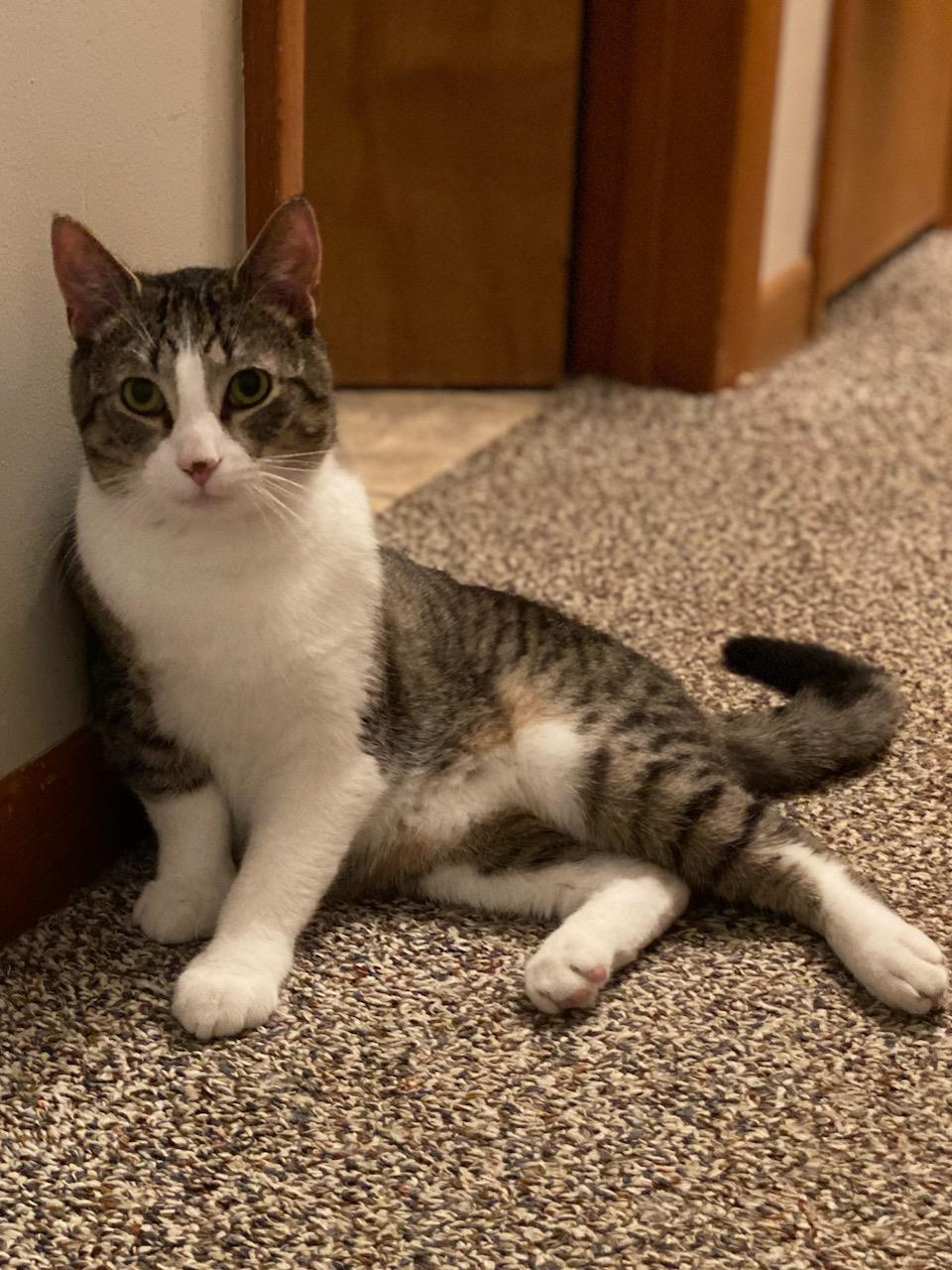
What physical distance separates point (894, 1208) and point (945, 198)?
4.59 meters

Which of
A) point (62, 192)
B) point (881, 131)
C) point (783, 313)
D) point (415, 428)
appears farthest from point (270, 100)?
point (881, 131)

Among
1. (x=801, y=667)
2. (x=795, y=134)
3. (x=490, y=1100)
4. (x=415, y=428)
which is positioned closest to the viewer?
(x=490, y=1100)

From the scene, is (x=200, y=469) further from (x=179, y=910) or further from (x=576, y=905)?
(x=576, y=905)

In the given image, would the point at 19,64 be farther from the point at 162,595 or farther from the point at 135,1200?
the point at 135,1200

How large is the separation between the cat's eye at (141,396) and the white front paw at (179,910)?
48cm

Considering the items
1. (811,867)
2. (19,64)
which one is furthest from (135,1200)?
(19,64)

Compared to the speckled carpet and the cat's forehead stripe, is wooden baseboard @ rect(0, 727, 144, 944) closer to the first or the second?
the speckled carpet

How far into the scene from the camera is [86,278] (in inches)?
55.0

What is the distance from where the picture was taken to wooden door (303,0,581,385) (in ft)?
10.2

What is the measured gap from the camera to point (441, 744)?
1592 millimetres

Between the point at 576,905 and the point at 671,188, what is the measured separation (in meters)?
2.10

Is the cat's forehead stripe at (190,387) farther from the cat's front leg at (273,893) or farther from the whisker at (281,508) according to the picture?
the cat's front leg at (273,893)

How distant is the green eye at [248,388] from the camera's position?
4.60ft

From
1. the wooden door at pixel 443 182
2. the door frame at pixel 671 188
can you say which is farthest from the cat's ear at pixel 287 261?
the door frame at pixel 671 188
